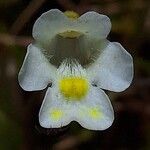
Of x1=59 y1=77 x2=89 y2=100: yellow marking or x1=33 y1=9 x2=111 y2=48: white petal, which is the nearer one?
x1=33 y1=9 x2=111 y2=48: white petal

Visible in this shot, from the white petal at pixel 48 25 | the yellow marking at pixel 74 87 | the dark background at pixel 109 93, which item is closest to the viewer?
the white petal at pixel 48 25

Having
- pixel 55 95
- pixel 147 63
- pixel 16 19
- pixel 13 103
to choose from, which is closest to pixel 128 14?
pixel 147 63

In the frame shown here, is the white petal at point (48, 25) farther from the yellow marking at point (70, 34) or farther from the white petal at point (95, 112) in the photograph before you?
the white petal at point (95, 112)

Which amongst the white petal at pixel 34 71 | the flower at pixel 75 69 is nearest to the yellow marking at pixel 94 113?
the flower at pixel 75 69

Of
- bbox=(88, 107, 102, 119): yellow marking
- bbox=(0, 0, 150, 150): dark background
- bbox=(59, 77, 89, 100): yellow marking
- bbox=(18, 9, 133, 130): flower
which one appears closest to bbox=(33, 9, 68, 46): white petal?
bbox=(18, 9, 133, 130): flower

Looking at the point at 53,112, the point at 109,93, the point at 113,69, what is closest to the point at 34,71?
the point at 53,112

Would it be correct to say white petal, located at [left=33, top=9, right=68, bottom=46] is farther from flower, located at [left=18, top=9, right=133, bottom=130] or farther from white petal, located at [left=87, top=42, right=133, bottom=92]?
white petal, located at [left=87, top=42, right=133, bottom=92]

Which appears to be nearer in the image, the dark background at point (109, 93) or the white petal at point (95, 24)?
the white petal at point (95, 24)

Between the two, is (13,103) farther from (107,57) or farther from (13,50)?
(107,57)
